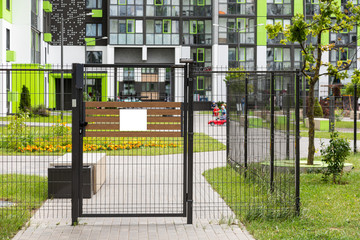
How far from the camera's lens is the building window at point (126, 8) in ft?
204

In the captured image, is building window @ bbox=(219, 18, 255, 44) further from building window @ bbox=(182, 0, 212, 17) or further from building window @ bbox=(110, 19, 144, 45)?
building window @ bbox=(110, 19, 144, 45)

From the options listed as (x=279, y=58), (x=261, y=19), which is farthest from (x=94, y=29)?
(x=279, y=58)

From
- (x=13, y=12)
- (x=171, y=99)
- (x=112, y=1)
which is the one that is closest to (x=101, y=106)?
(x=171, y=99)

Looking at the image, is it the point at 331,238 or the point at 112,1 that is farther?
the point at 112,1

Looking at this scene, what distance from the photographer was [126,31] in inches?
2442

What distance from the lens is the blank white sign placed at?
848 centimetres

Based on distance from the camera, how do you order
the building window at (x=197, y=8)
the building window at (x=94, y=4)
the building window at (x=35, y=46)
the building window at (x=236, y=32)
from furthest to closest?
the building window at (x=94, y=4) → the building window at (x=197, y=8) → the building window at (x=236, y=32) → the building window at (x=35, y=46)

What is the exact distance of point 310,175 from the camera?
12.7 metres

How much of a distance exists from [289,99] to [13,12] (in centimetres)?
4145

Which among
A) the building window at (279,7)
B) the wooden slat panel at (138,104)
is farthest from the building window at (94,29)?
the wooden slat panel at (138,104)

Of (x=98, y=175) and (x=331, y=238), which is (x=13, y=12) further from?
(x=331, y=238)

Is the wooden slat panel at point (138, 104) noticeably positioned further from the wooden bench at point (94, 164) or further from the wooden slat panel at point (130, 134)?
the wooden bench at point (94, 164)

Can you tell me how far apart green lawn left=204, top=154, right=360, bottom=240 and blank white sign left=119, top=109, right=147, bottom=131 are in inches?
71.3

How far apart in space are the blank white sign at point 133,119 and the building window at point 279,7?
187 feet
